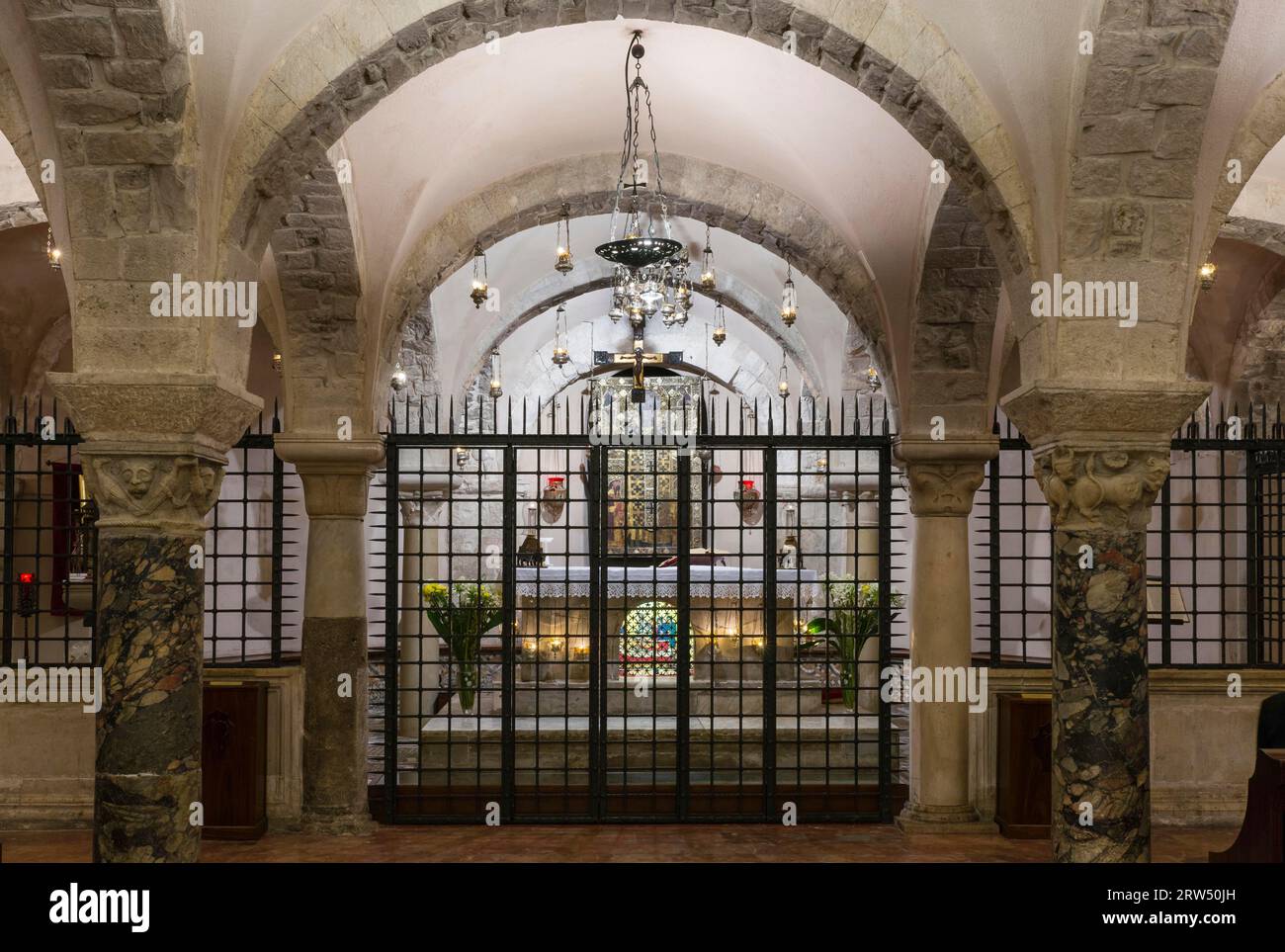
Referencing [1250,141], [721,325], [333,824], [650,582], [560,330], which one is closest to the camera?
[1250,141]

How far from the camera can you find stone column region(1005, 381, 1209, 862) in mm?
5180

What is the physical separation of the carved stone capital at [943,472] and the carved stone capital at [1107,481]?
2.76 metres

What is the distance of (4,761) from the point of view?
26.1ft

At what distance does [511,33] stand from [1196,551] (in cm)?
651

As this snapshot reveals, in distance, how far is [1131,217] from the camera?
518cm

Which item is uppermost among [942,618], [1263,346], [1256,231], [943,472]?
[1256,231]

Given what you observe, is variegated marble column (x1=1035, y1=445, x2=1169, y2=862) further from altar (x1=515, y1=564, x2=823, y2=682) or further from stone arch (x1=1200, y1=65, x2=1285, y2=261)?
altar (x1=515, y1=564, x2=823, y2=682)

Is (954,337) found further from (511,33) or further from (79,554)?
(79,554)

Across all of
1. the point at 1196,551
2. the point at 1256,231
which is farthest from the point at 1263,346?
the point at 1196,551

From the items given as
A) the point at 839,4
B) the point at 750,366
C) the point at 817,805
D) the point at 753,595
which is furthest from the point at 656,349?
the point at 839,4

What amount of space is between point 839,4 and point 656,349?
13.8m

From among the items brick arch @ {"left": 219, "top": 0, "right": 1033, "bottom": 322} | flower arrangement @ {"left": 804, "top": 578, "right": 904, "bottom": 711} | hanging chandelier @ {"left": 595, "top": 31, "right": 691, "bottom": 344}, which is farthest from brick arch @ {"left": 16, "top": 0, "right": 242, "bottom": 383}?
flower arrangement @ {"left": 804, "top": 578, "right": 904, "bottom": 711}

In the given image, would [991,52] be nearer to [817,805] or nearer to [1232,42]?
[1232,42]

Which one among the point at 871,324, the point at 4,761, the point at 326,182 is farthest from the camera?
the point at 871,324
